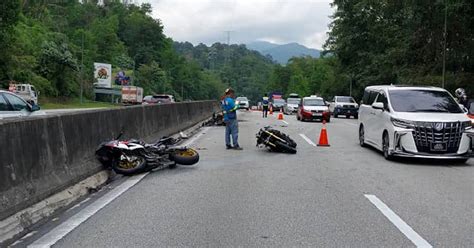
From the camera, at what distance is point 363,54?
6250 cm

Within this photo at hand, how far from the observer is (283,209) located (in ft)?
24.8

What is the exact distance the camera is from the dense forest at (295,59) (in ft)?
122

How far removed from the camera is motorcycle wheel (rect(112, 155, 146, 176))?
10.3 m

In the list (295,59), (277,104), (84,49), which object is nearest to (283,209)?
(277,104)

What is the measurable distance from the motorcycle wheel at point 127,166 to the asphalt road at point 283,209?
25cm

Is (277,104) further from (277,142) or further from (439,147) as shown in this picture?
(439,147)

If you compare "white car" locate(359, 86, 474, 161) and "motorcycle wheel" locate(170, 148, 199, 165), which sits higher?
"white car" locate(359, 86, 474, 161)

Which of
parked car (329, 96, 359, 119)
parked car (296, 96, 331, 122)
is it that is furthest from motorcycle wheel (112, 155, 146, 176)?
parked car (329, 96, 359, 119)

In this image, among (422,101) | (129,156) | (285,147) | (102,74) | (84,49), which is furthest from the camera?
(84,49)

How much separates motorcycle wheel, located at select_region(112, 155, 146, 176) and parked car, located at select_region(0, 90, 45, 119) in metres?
3.99

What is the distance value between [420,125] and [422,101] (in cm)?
149

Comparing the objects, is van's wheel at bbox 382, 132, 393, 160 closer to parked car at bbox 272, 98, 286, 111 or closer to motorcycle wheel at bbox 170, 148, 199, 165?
motorcycle wheel at bbox 170, 148, 199, 165

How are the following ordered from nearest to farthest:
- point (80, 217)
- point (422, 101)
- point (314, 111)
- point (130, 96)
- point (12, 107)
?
point (80, 217) → point (12, 107) → point (422, 101) → point (314, 111) → point (130, 96)

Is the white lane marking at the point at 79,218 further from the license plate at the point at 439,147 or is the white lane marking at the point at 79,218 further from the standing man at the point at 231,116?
the license plate at the point at 439,147
